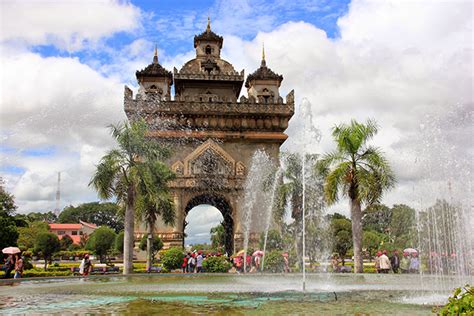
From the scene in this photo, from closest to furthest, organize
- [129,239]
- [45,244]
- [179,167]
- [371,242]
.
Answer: [129,239] → [179,167] → [45,244] → [371,242]

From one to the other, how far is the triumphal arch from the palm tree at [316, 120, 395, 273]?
15.9 meters

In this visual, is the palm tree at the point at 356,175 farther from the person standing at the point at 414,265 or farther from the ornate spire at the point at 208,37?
the ornate spire at the point at 208,37

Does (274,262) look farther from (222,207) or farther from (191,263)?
(222,207)

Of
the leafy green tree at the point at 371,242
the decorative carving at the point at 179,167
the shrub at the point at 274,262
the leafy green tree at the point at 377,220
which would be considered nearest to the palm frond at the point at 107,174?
the shrub at the point at 274,262

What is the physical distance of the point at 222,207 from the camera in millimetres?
40156

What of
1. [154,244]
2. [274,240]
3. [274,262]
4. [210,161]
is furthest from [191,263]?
[210,161]

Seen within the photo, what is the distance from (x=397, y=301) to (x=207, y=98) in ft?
110

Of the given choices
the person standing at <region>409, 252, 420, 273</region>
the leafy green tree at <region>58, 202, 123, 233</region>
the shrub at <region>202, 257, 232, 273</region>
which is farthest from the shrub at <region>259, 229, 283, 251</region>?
the leafy green tree at <region>58, 202, 123, 233</region>

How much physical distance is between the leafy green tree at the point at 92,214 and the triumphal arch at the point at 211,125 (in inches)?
2834

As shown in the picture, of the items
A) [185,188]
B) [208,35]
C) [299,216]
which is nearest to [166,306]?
[299,216]

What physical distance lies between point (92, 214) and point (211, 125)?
81.5 m

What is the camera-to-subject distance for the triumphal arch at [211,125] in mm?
35594

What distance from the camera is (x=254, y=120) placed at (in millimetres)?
38875

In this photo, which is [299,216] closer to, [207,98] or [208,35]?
[207,98]
